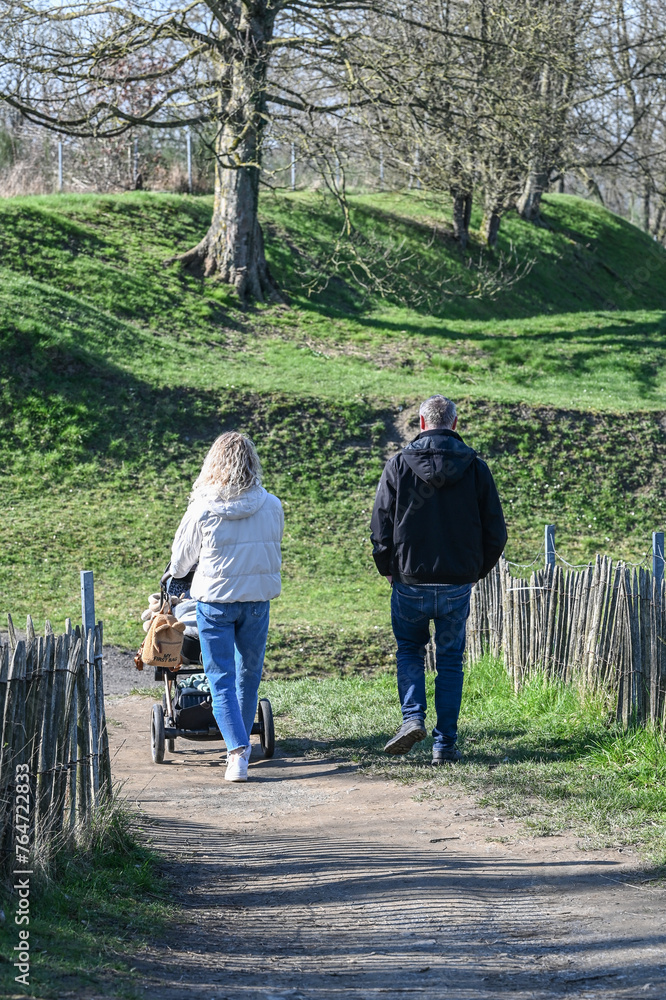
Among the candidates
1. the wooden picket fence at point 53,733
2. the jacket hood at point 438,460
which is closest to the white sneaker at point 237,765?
the wooden picket fence at point 53,733

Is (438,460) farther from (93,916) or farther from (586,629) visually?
(93,916)

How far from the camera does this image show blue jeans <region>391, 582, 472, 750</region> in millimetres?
5699

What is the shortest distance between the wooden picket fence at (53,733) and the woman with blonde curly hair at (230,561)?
1.30 m

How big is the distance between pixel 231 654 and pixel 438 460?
1.55m

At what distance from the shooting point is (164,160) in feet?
86.3

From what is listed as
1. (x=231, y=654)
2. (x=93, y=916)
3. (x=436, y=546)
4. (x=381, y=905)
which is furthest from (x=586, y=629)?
(x=93, y=916)

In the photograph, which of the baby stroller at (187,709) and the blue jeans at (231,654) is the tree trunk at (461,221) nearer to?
the baby stroller at (187,709)

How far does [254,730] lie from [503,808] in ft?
5.64

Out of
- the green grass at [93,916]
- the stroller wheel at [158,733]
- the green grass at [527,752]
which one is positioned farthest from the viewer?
the stroller wheel at [158,733]

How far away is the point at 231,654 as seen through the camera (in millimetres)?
5652

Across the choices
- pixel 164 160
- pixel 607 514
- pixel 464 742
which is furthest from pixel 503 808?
pixel 164 160

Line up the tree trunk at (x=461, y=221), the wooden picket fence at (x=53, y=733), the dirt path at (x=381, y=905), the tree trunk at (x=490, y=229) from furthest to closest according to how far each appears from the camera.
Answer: the tree trunk at (x=490, y=229) → the tree trunk at (x=461, y=221) → the wooden picket fence at (x=53, y=733) → the dirt path at (x=381, y=905)

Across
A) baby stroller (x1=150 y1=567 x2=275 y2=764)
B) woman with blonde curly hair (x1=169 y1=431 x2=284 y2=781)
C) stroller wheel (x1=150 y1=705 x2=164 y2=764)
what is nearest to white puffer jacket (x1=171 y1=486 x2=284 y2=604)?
woman with blonde curly hair (x1=169 y1=431 x2=284 y2=781)

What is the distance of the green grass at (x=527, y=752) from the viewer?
15.6ft
